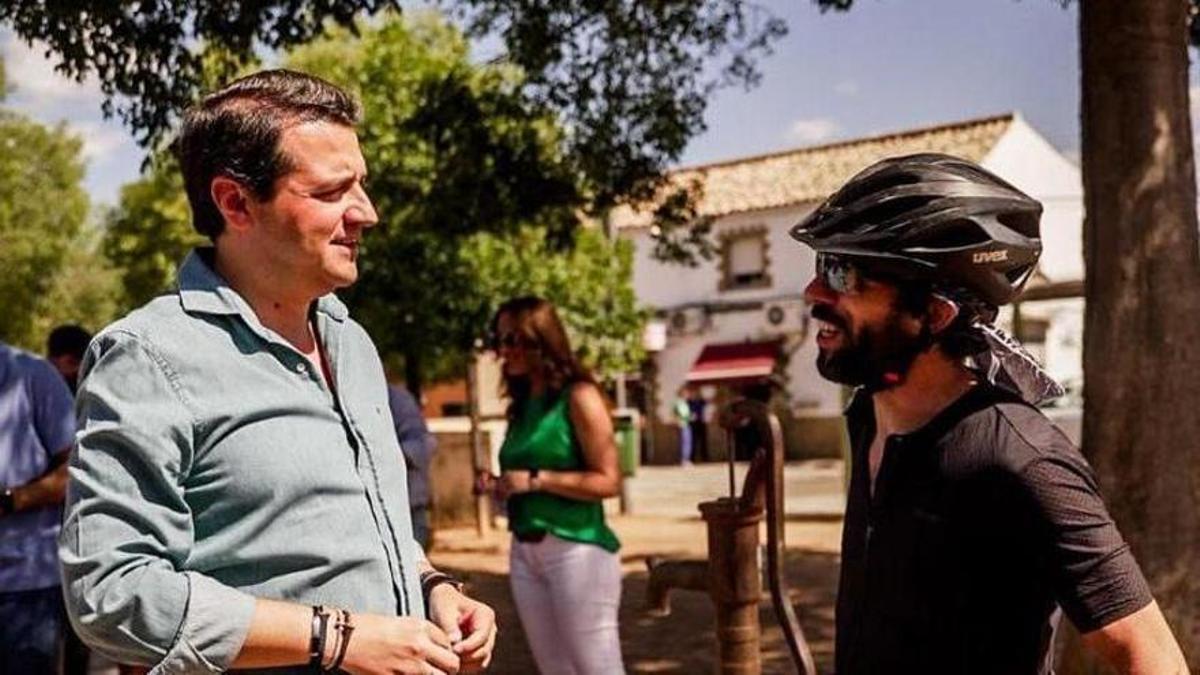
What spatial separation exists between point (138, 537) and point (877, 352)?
1.11 metres

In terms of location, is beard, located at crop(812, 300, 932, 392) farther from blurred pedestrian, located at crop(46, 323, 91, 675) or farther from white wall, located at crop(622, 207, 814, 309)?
white wall, located at crop(622, 207, 814, 309)

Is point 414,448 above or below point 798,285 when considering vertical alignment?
below

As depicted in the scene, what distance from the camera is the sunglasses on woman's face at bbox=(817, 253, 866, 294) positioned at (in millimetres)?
2117

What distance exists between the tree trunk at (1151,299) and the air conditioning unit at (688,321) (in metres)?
29.6

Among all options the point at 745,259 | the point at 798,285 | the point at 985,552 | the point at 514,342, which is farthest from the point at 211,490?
the point at 745,259

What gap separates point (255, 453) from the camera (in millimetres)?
1898

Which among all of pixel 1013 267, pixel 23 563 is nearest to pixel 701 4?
pixel 23 563

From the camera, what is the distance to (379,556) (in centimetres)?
203

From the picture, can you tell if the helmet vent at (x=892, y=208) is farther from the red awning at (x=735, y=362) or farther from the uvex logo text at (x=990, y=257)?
the red awning at (x=735, y=362)

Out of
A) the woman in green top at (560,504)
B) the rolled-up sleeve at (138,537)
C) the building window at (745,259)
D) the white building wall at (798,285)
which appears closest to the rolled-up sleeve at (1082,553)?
the rolled-up sleeve at (138,537)

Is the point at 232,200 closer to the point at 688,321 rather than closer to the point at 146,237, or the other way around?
the point at 688,321

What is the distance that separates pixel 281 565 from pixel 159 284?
33.7 m

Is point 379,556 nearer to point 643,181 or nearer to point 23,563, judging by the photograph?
point 23,563

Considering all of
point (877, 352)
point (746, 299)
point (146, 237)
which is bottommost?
point (877, 352)
